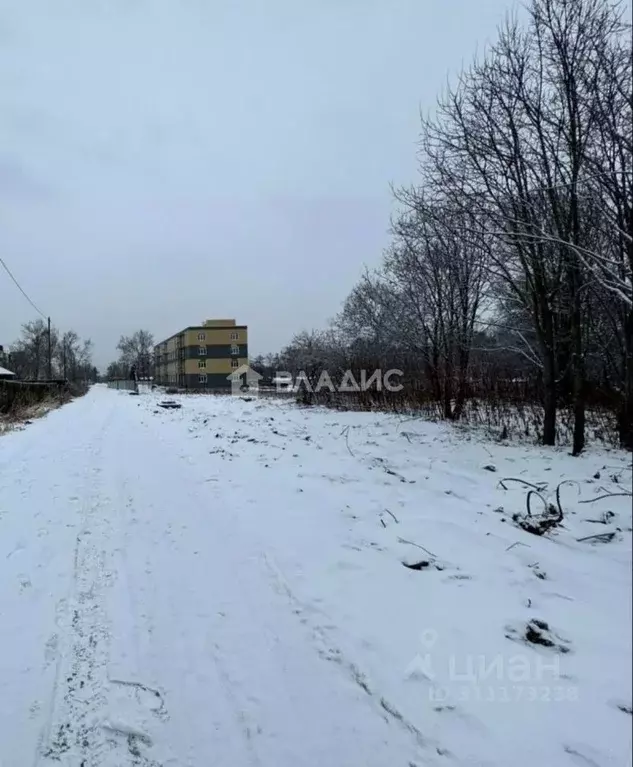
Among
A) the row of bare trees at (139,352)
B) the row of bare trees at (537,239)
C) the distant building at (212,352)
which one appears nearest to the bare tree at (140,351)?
the row of bare trees at (139,352)

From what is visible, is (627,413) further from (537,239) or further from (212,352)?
(212,352)

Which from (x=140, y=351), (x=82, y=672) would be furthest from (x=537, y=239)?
(x=140, y=351)

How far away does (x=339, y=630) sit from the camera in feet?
9.77

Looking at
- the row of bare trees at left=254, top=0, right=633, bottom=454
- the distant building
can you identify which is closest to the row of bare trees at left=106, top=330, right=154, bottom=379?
the distant building

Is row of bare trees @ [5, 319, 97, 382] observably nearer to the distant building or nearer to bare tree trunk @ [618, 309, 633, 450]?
the distant building

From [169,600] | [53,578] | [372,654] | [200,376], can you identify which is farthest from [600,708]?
[200,376]

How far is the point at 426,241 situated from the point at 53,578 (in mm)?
11265

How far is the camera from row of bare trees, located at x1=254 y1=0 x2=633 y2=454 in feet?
5.24

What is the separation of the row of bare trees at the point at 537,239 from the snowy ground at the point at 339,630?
458 mm

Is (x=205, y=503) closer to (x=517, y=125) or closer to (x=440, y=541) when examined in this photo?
(x=440, y=541)

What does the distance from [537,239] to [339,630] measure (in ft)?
11.8

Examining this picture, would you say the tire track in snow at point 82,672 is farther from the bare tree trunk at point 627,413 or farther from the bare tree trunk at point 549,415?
the bare tree trunk at point 627,413

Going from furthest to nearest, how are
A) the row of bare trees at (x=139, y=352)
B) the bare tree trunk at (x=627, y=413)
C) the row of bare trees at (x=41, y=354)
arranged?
1. the row of bare trees at (x=139, y=352)
2. the row of bare trees at (x=41, y=354)
3. the bare tree trunk at (x=627, y=413)

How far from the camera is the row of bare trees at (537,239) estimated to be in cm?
160
